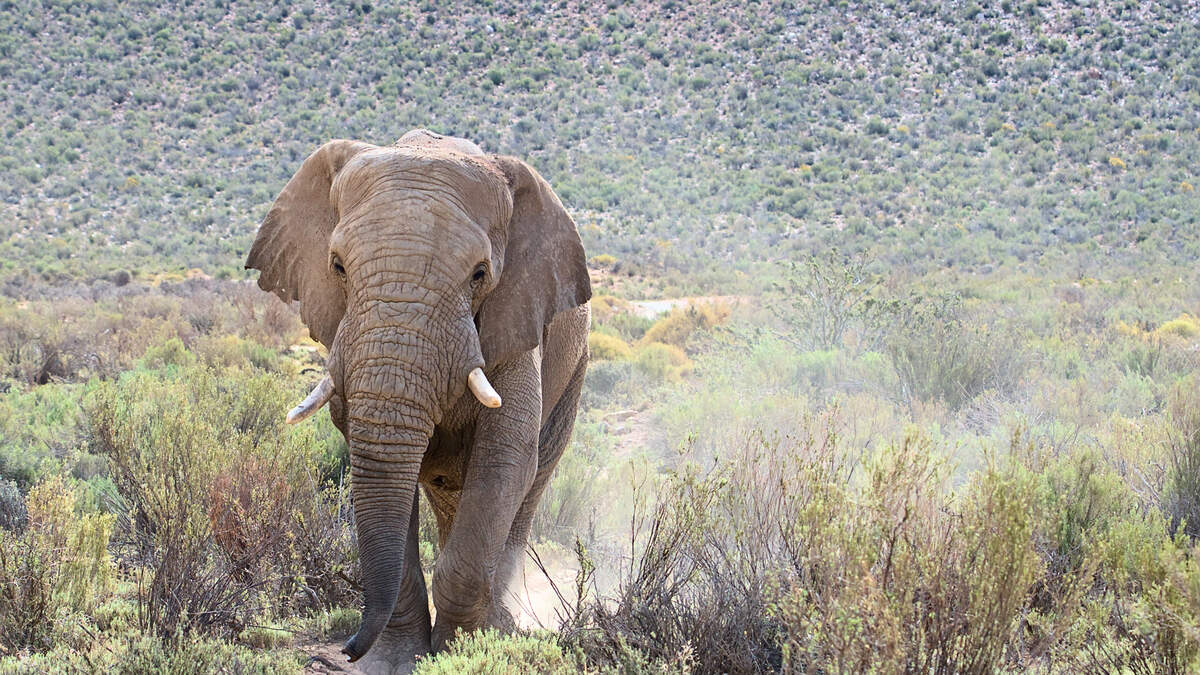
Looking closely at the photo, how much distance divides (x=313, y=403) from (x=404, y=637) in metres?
1.32

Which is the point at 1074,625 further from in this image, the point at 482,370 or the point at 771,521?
the point at 482,370

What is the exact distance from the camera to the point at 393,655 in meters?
5.01

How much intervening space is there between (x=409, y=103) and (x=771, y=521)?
38898 millimetres

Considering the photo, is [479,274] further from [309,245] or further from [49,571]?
[49,571]

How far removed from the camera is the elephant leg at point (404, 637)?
4.99m

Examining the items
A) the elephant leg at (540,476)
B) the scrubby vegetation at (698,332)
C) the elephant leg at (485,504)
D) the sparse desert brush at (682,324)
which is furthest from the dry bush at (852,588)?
the sparse desert brush at (682,324)

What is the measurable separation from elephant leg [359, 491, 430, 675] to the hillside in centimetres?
2422

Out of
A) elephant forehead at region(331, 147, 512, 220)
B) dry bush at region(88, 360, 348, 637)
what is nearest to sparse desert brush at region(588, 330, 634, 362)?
dry bush at region(88, 360, 348, 637)

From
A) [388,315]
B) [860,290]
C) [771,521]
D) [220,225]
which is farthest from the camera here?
[220,225]

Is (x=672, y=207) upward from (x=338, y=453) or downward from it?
downward

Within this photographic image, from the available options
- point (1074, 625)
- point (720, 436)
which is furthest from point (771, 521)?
point (720, 436)

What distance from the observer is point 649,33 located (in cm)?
4712

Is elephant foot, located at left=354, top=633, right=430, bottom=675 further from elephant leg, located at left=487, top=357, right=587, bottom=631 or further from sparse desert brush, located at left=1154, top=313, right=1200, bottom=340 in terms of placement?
sparse desert brush, located at left=1154, top=313, right=1200, bottom=340

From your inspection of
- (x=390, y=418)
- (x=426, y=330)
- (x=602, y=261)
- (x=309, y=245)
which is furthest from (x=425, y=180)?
(x=602, y=261)
